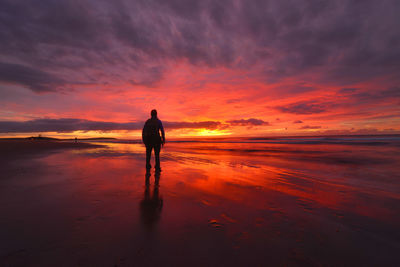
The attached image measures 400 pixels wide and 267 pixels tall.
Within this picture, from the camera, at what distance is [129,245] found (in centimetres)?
234

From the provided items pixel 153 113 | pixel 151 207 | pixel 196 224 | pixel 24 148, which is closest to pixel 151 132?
pixel 153 113

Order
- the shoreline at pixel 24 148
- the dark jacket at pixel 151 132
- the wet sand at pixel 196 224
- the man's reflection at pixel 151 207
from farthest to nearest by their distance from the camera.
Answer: the shoreline at pixel 24 148 < the dark jacket at pixel 151 132 < the man's reflection at pixel 151 207 < the wet sand at pixel 196 224

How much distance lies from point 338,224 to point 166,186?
4122 mm

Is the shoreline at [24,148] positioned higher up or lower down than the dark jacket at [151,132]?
lower down

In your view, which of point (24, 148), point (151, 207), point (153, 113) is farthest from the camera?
point (24, 148)

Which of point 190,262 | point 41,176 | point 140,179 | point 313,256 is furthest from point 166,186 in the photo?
point 41,176

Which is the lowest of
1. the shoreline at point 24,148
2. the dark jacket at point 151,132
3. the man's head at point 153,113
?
the shoreline at point 24,148

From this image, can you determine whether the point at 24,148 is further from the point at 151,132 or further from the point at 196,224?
the point at 196,224

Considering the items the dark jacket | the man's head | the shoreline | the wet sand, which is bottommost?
the wet sand

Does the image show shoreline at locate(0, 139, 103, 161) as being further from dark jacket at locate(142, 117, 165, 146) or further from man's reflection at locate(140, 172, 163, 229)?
man's reflection at locate(140, 172, 163, 229)

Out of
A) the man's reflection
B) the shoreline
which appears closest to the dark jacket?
the man's reflection

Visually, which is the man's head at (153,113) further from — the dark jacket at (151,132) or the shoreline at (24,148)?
the shoreline at (24,148)

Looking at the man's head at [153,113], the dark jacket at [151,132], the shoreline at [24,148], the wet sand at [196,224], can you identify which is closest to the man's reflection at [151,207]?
the wet sand at [196,224]

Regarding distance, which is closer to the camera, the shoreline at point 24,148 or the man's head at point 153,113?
the man's head at point 153,113
